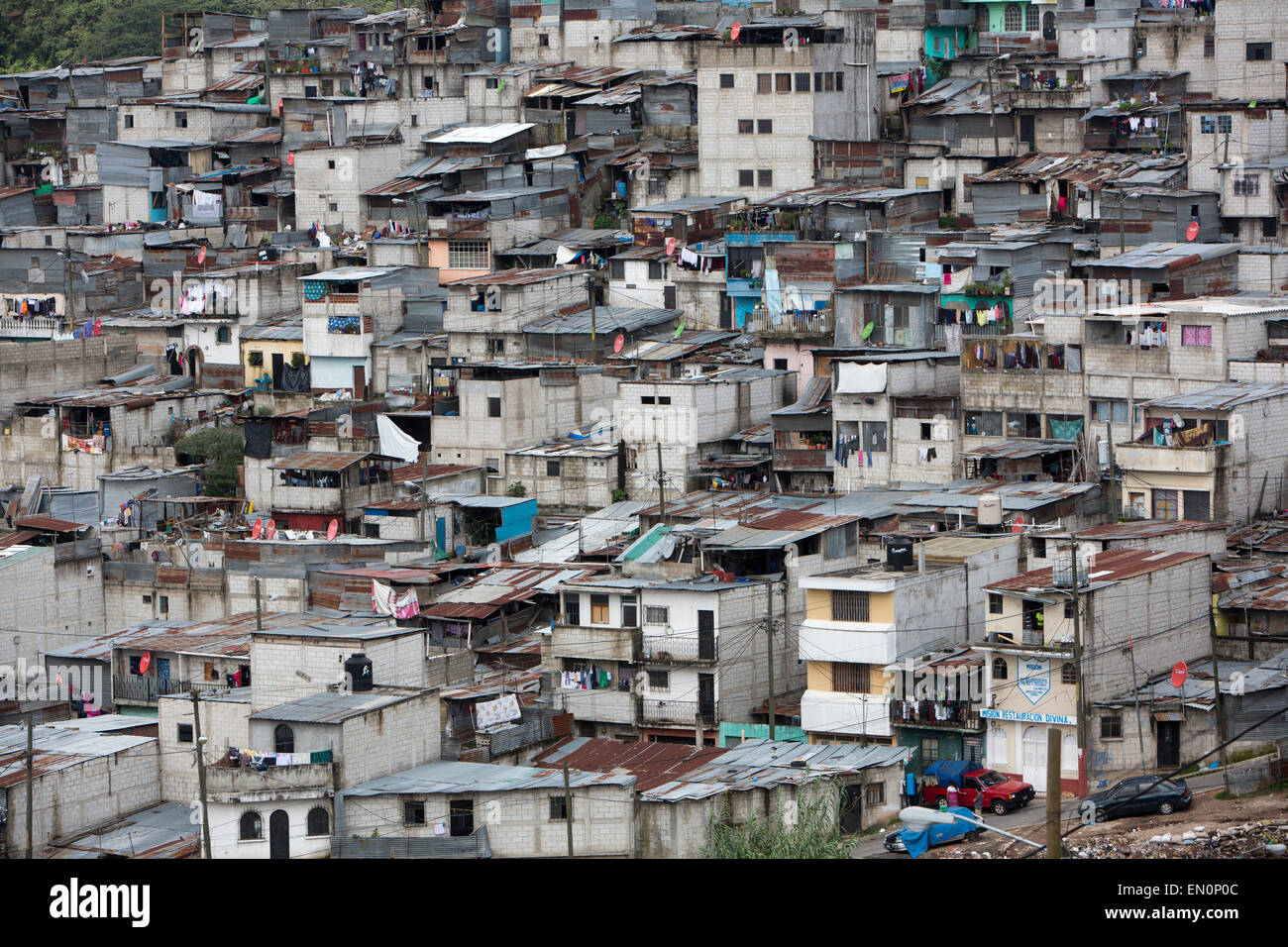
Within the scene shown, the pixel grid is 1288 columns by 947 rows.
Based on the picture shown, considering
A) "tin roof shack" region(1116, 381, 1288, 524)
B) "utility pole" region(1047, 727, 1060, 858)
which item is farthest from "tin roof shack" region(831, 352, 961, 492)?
"utility pole" region(1047, 727, 1060, 858)

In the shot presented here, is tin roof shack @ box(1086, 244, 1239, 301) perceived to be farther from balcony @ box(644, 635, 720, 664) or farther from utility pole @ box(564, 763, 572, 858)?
utility pole @ box(564, 763, 572, 858)

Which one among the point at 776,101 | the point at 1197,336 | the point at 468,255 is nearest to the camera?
the point at 1197,336

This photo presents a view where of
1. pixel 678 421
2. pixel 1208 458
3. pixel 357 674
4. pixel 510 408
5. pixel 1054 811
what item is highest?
pixel 1054 811

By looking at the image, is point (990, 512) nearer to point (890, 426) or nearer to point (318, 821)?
point (890, 426)

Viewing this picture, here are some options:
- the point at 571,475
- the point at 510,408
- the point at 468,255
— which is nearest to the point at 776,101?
the point at 468,255

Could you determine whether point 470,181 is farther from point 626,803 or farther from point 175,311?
point 626,803
